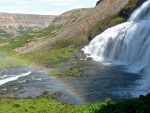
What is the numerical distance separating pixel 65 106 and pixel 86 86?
10929mm

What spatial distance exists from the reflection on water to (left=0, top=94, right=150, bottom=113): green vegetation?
3159 mm

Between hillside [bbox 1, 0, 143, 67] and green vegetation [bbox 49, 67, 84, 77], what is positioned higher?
hillside [bbox 1, 0, 143, 67]

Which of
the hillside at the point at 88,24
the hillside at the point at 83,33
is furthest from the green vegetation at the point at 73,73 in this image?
the hillside at the point at 88,24

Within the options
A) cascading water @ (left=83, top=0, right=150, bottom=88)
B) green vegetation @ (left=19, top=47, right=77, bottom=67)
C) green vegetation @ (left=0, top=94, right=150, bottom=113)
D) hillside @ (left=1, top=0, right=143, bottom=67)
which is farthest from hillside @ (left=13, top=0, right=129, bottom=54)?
green vegetation @ (left=0, top=94, right=150, bottom=113)

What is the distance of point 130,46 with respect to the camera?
204ft

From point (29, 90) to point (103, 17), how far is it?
2371 inches

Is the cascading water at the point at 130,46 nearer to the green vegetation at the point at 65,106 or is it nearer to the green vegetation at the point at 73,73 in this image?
the green vegetation at the point at 73,73

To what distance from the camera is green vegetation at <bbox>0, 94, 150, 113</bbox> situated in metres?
21.5

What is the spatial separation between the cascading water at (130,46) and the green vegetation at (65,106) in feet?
45.8

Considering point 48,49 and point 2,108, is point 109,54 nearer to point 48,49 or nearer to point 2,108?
point 48,49

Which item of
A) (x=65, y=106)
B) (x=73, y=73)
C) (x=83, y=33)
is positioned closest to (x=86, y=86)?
(x=65, y=106)

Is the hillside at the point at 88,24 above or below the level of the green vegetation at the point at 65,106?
above

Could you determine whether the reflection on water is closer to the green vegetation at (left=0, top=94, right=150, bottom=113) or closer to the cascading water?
the cascading water

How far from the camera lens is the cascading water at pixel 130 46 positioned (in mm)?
52375
